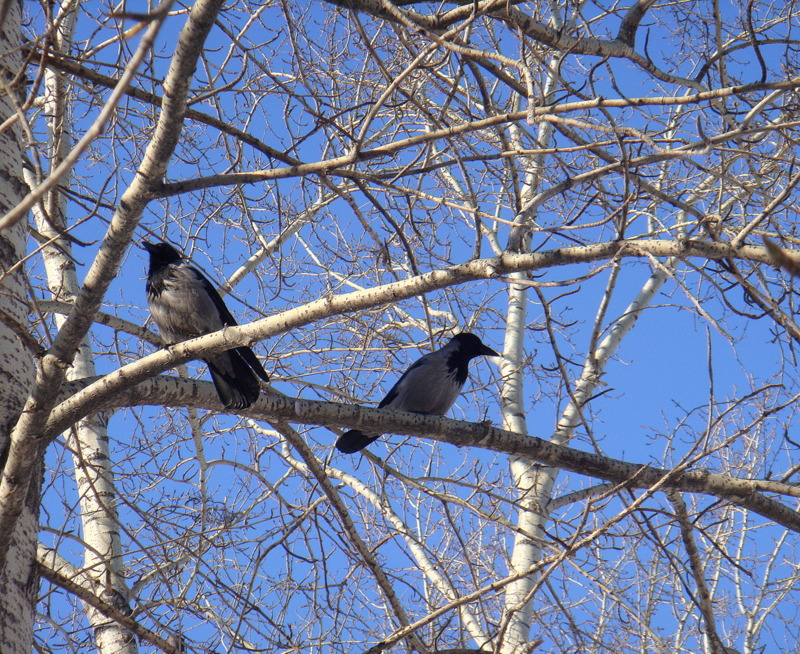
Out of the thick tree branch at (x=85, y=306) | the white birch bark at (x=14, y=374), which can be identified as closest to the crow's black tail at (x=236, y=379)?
the white birch bark at (x=14, y=374)

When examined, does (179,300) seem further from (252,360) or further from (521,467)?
(521,467)

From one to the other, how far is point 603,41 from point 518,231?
42.7 inches

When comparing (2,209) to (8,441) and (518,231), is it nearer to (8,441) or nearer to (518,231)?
(8,441)

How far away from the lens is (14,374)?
2.68 meters

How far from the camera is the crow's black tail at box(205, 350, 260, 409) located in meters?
3.28

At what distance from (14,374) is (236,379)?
1.06 meters

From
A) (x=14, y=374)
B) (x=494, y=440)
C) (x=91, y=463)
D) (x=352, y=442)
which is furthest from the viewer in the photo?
(x=352, y=442)

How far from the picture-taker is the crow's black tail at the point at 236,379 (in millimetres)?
3281

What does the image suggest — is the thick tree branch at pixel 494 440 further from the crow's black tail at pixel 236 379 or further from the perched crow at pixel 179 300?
the perched crow at pixel 179 300

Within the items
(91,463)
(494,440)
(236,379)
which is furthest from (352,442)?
(494,440)

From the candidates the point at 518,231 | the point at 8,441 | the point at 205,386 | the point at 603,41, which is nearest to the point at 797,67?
the point at 603,41

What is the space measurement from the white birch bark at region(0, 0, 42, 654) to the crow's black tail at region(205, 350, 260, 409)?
2.41 ft

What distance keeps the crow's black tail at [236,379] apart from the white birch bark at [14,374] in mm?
733

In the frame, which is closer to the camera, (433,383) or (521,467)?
(433,383)
